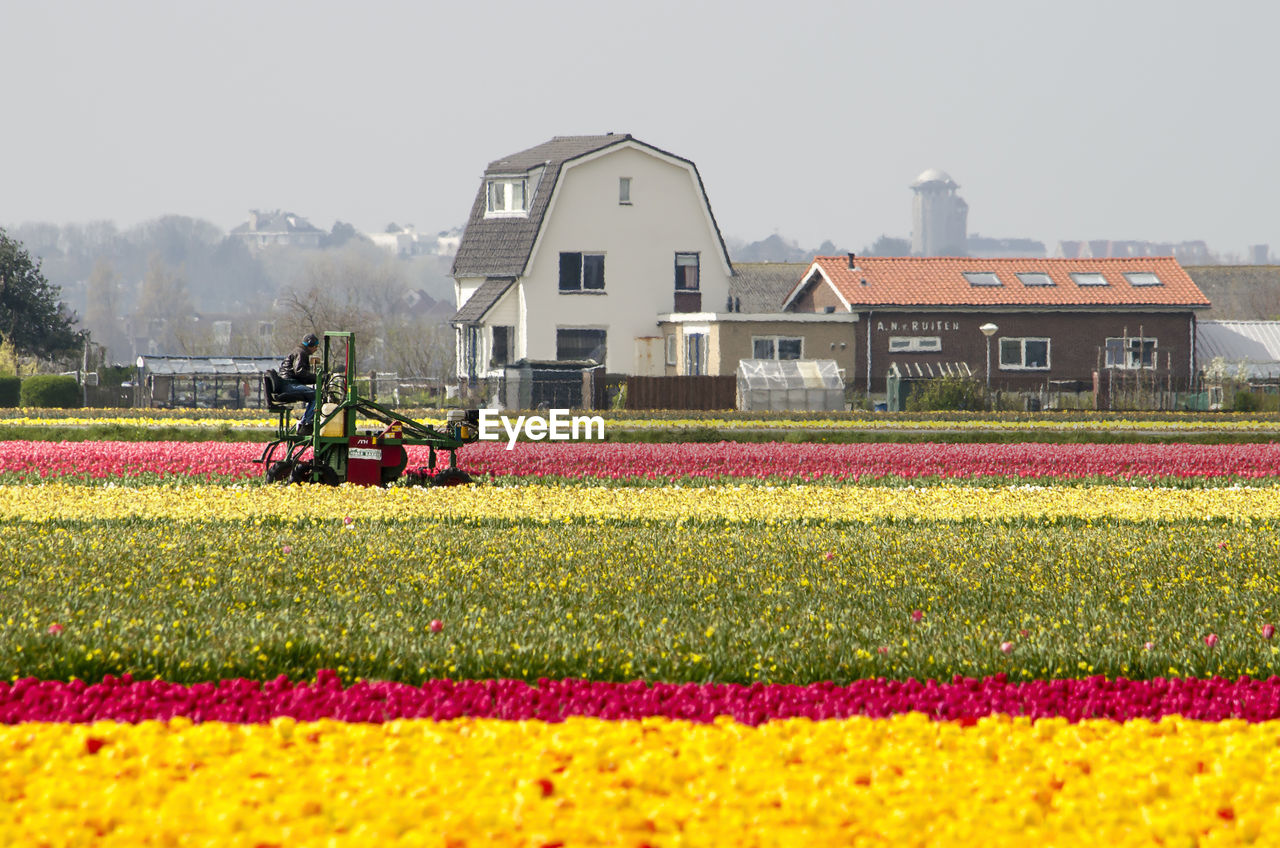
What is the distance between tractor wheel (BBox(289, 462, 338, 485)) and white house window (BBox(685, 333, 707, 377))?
3160cm

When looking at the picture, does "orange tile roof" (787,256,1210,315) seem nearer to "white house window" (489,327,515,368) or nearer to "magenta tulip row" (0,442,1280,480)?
"white house window" (489,327,515,368)

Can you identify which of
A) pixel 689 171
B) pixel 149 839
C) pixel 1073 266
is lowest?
pixel 149 839

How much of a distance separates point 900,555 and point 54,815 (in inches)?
320

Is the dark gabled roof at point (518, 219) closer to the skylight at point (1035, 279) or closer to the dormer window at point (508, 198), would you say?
the dormer window at point (508, 198)

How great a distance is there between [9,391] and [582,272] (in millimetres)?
20490

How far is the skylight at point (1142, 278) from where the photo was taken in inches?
2050

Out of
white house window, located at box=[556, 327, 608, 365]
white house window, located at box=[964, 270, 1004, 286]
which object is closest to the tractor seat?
white house window, located at box=[556, 327, 608, 365]

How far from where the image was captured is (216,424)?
29.4m

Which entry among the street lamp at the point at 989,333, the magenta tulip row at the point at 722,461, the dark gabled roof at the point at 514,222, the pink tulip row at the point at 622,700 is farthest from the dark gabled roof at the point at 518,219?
the pink tulip row at the point at 622,700

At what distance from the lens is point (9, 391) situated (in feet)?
143

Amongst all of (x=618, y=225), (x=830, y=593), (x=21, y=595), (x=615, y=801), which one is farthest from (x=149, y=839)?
(x=618, y=225)

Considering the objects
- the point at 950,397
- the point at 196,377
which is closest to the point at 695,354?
the point at 950,397

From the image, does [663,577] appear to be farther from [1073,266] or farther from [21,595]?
[1073,266]

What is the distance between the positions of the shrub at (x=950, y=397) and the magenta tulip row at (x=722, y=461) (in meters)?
17.8
